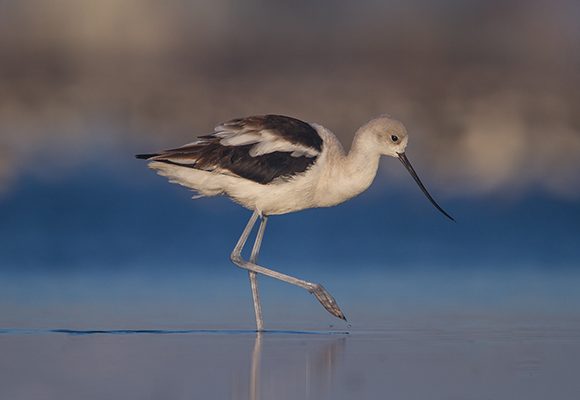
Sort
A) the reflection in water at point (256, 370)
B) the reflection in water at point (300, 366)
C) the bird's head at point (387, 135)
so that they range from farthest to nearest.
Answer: the bird's head at point (387, 135), the reflection in water at point (300, 366), the reflection in water at point (256, 370)

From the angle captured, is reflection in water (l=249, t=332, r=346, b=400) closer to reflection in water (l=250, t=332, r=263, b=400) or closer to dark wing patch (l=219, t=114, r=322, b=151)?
reflection in water (l=250, t=332, r=263, b=400)

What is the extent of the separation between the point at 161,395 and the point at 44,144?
7.74 m

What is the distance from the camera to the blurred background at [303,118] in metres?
12.7

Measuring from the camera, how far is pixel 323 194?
9.67m

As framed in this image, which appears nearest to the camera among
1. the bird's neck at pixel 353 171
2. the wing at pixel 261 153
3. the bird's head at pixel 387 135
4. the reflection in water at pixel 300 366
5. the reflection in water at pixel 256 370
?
the reflection in water at pixel 256 370

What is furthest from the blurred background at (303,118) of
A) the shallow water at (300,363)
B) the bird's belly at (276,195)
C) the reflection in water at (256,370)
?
the reflection in water at (256,370)

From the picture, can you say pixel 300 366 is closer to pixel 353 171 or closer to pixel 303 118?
pixel 353 171

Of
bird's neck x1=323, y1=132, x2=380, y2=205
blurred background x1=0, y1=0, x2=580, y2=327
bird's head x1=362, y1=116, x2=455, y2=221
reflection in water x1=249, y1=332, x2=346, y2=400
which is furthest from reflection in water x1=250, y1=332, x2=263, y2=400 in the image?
blurred background x1=0, y1=0, x2=580, y2=327

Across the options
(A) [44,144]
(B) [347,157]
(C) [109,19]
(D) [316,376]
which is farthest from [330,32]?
(D) [316,376]

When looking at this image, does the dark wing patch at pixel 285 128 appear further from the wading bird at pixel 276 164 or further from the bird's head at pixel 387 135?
the bird's head at pixel 387 135

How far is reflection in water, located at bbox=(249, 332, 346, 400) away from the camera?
6621 millimetres

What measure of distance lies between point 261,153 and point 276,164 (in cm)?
11

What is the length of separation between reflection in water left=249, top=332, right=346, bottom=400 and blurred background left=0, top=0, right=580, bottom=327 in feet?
9.50

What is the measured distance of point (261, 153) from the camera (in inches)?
371
